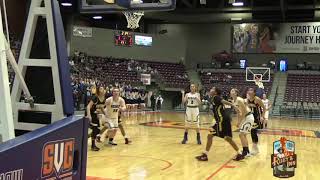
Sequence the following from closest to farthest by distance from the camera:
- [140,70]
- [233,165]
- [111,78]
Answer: [233,165] → [111,78] → [140,70]

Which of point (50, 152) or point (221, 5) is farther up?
point (221, 5)

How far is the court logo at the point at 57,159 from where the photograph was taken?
2.28 m

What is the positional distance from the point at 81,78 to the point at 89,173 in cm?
2148

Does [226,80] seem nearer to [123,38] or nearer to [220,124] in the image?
[123,38]

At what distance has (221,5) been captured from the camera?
37.3 metres

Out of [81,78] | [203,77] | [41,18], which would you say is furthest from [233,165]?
[203,77]

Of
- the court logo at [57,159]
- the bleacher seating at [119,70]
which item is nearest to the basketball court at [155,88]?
the court logo at [57,159]

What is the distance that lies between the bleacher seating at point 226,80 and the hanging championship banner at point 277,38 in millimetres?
3205

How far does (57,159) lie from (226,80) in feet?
119

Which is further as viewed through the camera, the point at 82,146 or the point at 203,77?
the point at 203,77

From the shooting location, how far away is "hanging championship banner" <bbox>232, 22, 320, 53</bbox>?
127 feet

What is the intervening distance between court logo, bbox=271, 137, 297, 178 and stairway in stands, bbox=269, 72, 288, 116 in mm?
27288

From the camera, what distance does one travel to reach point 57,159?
7.84 feet

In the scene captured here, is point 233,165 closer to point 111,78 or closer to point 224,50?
point 111,78
